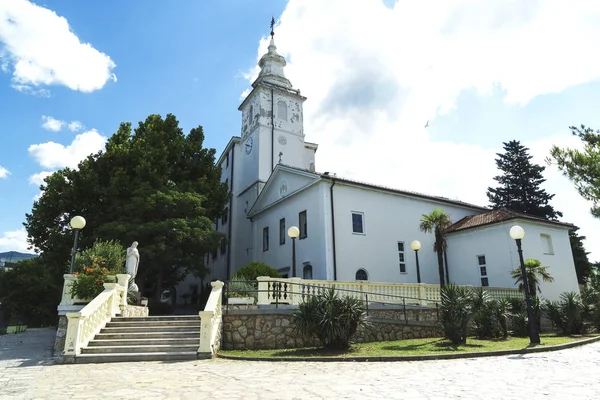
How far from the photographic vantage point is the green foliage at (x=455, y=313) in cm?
1243

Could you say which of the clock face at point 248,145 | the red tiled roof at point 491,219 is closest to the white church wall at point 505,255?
the red tiled roof at point 491,219

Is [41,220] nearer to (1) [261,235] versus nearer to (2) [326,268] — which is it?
(1) [261,235]

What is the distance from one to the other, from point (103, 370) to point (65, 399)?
3128 millimetres

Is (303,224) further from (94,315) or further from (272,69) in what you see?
(272,69)

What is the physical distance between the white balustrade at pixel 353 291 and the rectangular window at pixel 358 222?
5.80 metres

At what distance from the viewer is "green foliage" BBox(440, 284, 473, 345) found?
12.4 m

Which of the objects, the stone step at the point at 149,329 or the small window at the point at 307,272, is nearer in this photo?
the stone step at the point at 149,329

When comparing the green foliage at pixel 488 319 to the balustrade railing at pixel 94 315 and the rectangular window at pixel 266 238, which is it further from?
the rectangular window at pixel 266 238

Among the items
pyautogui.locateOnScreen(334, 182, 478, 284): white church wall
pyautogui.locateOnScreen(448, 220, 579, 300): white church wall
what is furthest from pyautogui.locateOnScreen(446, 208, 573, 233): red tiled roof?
pyautogui.locateOnScreen(334, 182, 478, 284): white church wall

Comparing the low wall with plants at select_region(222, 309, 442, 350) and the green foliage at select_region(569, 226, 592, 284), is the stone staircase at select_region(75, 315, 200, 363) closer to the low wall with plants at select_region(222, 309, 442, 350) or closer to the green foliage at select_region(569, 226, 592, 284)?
the low wall with plants at select_region(222, 309, 442, 350)

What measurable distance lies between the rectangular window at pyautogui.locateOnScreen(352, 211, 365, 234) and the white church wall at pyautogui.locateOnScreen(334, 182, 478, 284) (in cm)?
16

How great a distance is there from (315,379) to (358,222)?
50.9 ft

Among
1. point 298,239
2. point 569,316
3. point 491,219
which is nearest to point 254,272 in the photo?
point 298,239

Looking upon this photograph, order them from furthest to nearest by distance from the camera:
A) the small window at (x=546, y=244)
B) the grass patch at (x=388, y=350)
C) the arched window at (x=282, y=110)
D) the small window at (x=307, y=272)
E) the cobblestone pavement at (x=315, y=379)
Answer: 1. the arched window at (x=282, y=110)
2. the small window at (x=546, y=244)
3. the small window at (x=307, y=272)
4. the grass patch at (x=388, y=350)
5. the cobblestone pavement at (x=315, y=379)
